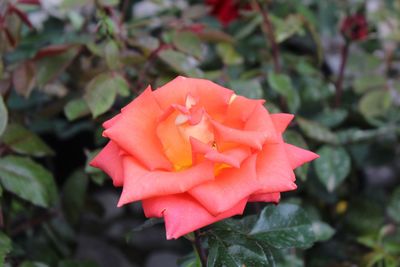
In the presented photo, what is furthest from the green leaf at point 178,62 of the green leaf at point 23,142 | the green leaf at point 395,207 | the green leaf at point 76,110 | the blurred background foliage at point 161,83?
the green leaf at point 395,207

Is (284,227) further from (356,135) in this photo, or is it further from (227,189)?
(356,135)

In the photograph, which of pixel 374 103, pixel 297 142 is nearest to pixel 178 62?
pixel 297 142

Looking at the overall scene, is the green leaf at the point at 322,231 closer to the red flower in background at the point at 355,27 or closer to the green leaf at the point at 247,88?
the green leaf at the point at 247,88

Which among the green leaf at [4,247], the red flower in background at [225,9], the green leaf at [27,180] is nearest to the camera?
the green leaf at [4,247]

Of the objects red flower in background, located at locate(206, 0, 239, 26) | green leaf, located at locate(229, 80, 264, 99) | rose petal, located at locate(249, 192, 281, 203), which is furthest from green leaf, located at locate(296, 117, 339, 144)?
rose petal, located at locate(249, 192, 281, 203)

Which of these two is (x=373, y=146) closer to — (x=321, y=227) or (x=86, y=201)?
(x=321, y=227)

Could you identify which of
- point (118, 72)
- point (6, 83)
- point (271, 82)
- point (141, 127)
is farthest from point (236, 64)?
point (141, 127)
